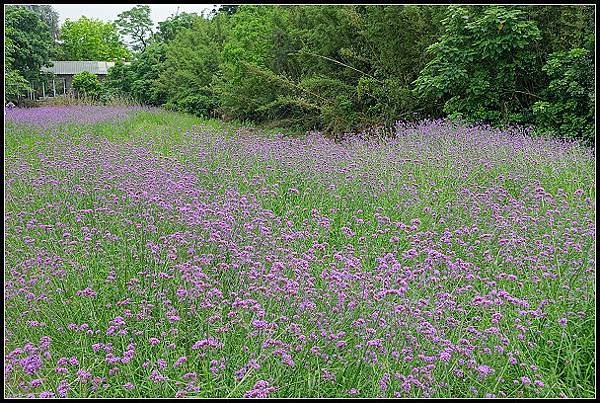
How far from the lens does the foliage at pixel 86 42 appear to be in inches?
2039

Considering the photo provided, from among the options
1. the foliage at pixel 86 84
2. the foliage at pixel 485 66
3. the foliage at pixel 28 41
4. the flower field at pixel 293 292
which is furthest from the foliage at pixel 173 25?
the flower field at pixel 293 292

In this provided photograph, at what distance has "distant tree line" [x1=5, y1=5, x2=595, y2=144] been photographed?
8953 mm

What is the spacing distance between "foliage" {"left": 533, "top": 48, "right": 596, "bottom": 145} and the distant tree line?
15 millimetres

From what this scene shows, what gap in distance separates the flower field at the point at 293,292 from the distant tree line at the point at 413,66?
4248mm

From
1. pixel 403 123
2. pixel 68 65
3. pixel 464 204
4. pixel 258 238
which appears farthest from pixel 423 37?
pixel 68 65

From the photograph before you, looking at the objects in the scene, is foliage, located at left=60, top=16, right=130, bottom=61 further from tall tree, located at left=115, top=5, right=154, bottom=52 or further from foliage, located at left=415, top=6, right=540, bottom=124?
foliage, located at left=415, top=6, right=540, bottom=124

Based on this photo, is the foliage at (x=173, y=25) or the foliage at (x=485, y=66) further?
the foliage at (x=173, y=25)

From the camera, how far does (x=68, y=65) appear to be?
4850cm

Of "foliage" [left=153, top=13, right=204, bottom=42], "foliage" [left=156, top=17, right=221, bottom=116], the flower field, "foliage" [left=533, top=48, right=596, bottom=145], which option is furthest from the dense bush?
"foliage" [left=153, top=13, right=204, bottom=42]

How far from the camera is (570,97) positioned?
8984mm

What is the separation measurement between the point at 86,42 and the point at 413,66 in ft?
154

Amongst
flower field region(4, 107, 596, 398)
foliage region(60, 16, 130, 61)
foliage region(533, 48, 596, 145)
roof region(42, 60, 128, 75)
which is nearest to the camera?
flower field region(4, 107, 596, 398)

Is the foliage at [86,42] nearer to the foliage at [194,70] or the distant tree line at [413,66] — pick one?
the foliage at [194,70]

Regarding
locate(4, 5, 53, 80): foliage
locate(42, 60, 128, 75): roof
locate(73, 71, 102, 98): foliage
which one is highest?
locate(4, 5, 53, 80): foliage
